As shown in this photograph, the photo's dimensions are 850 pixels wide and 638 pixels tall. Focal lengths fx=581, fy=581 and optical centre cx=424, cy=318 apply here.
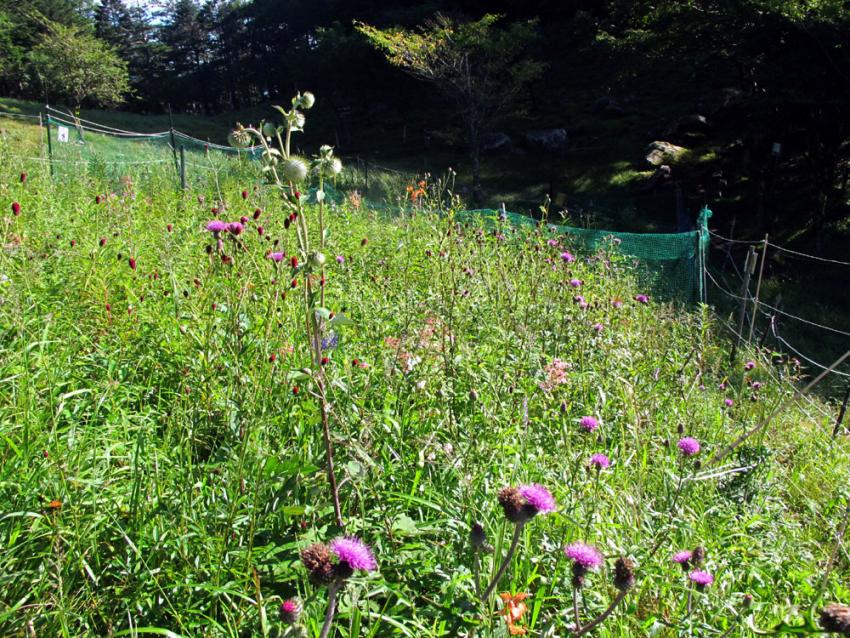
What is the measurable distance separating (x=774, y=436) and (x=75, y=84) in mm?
38418

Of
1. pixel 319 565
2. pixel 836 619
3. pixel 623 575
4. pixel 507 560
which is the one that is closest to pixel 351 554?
pixel 319 565

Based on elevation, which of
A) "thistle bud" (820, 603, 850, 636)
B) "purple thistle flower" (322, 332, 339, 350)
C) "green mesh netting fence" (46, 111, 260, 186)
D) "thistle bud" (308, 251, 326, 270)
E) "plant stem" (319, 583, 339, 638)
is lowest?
"thistle bud" (820, 603, 850, 636)

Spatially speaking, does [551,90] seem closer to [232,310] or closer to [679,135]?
[679,135]

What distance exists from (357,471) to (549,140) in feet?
72.5

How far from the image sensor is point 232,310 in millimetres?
2039

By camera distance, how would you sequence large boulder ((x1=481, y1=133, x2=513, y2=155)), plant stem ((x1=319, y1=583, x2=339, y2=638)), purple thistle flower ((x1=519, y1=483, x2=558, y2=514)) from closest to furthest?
1. plant stem ((x1=319, y1=583, x2=339, y2=638))
2. purple thistle flower ((x1=519, y1=483, x2=558, y2=514))
3. large boulder ((x1=481, y1=133, x2=513, y2=155))

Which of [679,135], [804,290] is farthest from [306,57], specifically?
[804,290]

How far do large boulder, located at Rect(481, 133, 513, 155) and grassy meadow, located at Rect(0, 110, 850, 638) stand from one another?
67.3ft

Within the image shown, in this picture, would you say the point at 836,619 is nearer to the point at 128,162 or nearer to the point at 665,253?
the point at 665,253

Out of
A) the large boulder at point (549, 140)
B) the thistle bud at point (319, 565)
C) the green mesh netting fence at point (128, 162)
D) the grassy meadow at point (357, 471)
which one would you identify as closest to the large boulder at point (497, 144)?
the large boulder at point (549, 140)

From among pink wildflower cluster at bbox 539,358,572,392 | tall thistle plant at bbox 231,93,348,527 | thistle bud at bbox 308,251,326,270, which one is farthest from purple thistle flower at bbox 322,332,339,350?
pink wildflower cluster at bbox 539,358,572,392

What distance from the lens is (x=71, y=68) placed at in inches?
1262

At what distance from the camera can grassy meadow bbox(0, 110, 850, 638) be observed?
4.59ft

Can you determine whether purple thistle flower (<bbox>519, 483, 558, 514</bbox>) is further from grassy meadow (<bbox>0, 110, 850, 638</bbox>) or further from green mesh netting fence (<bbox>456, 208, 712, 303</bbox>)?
green mesh netting fence (<bbox>456, 208, 712, 303</bbox>)
